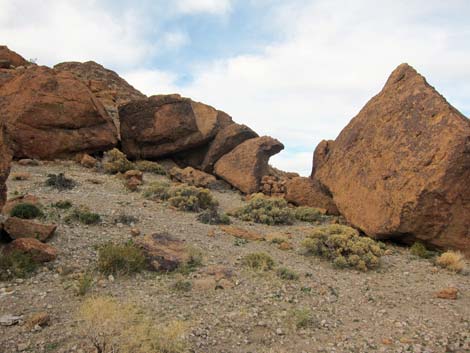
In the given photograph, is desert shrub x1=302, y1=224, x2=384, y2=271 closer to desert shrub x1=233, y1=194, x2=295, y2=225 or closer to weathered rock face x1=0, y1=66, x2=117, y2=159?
desert shrub x1=233, y1=194, x2=295, y2=225

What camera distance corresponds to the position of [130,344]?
523cm

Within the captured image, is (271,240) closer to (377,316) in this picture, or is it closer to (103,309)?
(377,316)

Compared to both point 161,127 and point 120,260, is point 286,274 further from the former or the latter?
point 161,127

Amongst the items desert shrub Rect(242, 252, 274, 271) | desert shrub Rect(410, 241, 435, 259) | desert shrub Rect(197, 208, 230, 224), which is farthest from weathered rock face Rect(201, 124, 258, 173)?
desert shrub Rect(242, 252, 274, 271)

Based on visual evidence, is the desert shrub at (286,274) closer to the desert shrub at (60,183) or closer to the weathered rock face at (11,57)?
the desert shrub at (60,183)

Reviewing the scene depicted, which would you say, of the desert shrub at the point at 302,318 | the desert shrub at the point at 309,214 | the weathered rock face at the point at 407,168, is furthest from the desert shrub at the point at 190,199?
the desert shrub at the point at 302,318

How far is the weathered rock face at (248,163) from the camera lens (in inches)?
682

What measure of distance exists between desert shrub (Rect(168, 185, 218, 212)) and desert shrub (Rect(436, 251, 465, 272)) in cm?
659

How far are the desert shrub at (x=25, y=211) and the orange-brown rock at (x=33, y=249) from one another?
1.99 meters

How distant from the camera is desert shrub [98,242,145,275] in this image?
7.69 meters

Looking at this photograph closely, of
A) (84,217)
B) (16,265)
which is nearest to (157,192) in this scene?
(84,217)

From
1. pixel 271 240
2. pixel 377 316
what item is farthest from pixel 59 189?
pixel 377 316

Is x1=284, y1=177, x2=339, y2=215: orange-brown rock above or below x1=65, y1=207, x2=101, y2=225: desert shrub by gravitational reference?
above

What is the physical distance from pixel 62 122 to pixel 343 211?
37.6 feet
